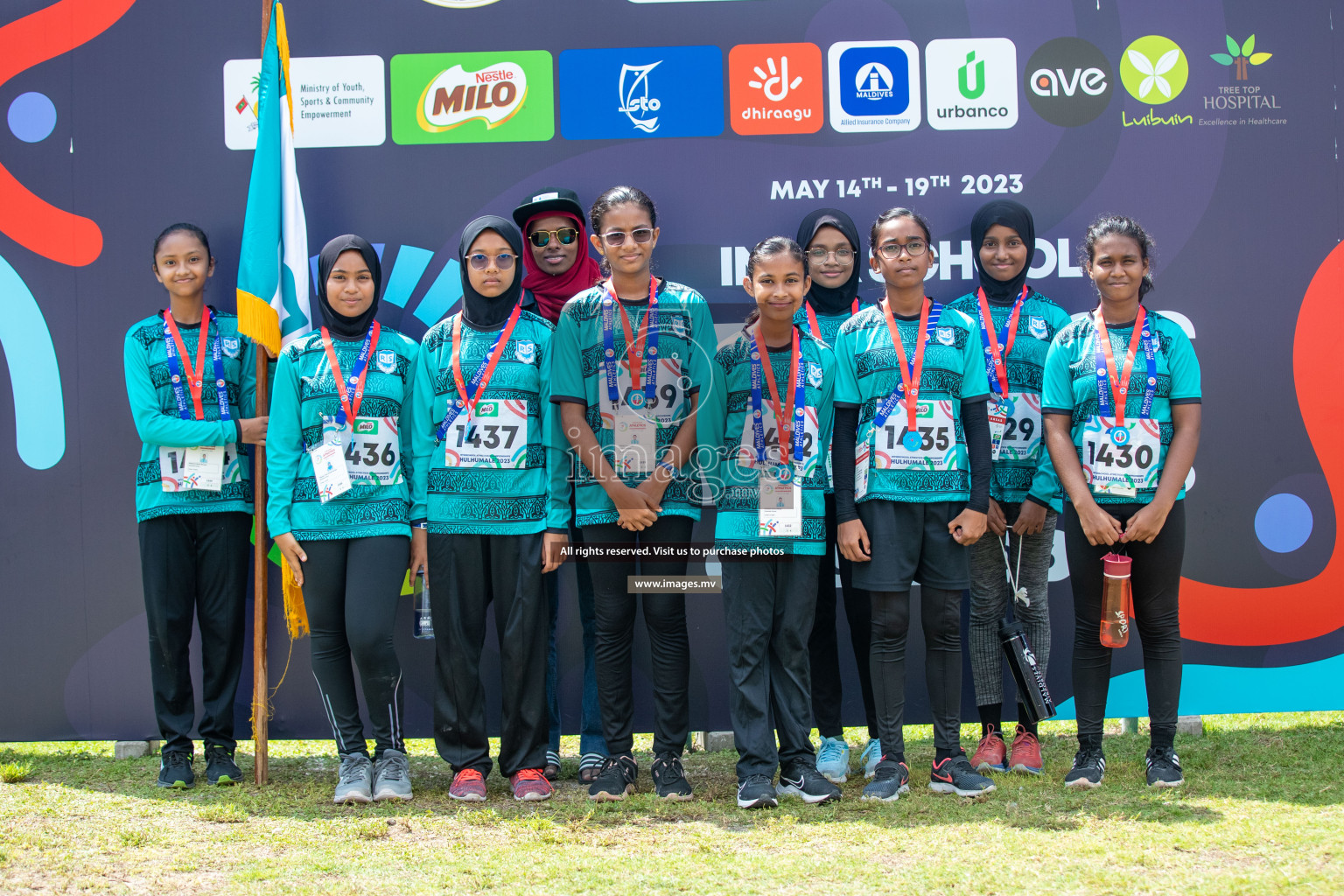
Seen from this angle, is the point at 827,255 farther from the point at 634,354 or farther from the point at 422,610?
the point at 422,610

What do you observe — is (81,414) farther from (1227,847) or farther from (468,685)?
(1227,847)

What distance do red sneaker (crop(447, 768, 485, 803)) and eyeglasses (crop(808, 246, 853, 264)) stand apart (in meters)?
2.36

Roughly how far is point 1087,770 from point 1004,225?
6.99 ft

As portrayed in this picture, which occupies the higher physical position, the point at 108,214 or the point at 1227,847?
the point at 108,214

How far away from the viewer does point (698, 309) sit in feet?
11.9

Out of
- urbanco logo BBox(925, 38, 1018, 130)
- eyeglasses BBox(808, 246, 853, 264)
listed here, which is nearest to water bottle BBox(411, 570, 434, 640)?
eyeglasses BBox(808, 246, 853, 264)

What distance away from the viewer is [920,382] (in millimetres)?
3527

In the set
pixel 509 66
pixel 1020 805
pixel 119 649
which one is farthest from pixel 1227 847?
pixel 119 649

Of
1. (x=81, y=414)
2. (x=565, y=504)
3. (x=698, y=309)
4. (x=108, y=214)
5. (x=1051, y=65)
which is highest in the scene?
(x=1051, y=65)

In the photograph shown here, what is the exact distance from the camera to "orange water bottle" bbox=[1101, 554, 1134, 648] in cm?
352

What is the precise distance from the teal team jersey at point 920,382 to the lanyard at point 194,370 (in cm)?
243

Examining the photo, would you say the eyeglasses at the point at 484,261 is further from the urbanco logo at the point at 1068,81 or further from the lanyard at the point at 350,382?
the urbanco logo at the point at 1068,81

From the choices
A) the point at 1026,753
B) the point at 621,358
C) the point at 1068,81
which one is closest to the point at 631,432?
the point at 621,358

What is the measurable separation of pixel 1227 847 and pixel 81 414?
4707 mm
